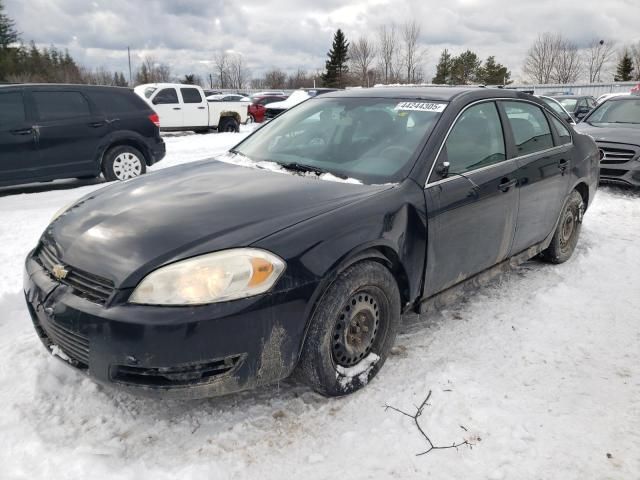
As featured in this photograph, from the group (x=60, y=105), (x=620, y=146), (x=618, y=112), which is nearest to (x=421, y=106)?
(x=620, y=146)

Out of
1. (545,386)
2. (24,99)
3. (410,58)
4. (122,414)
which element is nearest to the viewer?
(122,414)

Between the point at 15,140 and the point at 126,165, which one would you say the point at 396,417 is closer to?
the point at 15,140

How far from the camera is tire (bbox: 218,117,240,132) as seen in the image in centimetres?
1873

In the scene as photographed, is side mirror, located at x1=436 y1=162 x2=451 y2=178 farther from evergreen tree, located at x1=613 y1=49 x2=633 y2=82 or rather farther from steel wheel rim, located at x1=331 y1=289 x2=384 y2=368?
evergreen tree, located at x1=613 y1=49 x2=633 y2=82

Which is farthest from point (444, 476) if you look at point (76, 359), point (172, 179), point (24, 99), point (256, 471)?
point (24, 99)

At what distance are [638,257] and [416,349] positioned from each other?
313 centimetres

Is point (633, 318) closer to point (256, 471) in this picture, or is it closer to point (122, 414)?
point (256, 471)

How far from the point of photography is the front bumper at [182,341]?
7.11ft

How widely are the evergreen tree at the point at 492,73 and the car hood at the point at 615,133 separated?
61.0m

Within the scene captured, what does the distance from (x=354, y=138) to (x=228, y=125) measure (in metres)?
16.3

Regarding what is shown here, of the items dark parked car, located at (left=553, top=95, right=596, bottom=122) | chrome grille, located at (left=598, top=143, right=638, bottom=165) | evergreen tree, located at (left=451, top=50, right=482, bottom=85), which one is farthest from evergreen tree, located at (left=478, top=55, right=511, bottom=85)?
chrome grille, located at (left=598, top=143, right=638, bottom=165)

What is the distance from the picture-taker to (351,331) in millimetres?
2781

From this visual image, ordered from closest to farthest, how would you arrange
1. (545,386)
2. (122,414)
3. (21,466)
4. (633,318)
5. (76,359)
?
(21,466)
(76,359)
(122,414)
(545,386)
(633,318)

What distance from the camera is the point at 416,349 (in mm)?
3316
